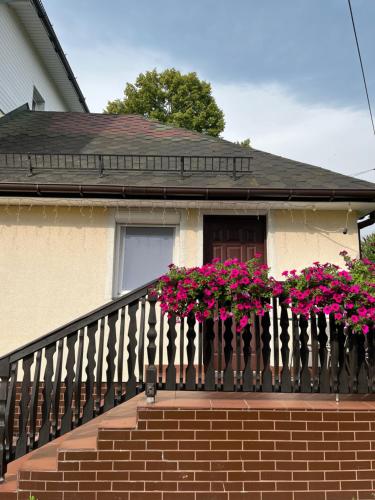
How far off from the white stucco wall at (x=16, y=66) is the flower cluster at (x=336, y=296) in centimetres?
793

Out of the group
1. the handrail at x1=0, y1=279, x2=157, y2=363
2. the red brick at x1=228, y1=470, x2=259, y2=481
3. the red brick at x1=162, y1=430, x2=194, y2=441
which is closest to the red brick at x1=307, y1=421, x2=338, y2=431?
the red brick at x1=228, y1=470, x2=259, y2=481

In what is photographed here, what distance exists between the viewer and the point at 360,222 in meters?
5.92

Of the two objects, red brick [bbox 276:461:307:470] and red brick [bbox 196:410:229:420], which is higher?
red brick [bbox 196:410:229:420]

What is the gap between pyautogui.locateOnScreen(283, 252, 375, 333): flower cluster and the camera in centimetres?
332

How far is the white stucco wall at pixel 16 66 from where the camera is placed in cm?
873

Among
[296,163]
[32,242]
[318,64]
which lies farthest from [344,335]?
[318,64]

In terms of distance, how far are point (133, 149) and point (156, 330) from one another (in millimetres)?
3873

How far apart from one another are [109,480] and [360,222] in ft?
16.0

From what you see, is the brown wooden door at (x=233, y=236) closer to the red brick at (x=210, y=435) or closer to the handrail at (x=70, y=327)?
the handrail at (x=70, y=327)

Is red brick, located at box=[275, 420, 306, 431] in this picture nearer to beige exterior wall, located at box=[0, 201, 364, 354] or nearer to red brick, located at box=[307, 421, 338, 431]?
red brick, located at box=[307, 421, 338, 431]

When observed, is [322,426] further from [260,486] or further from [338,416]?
[260,486]

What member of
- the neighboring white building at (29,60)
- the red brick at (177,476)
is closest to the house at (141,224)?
the red brick at (177,476)

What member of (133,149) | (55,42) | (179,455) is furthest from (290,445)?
(55,42)

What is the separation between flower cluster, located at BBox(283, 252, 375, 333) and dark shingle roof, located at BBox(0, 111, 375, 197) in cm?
206
